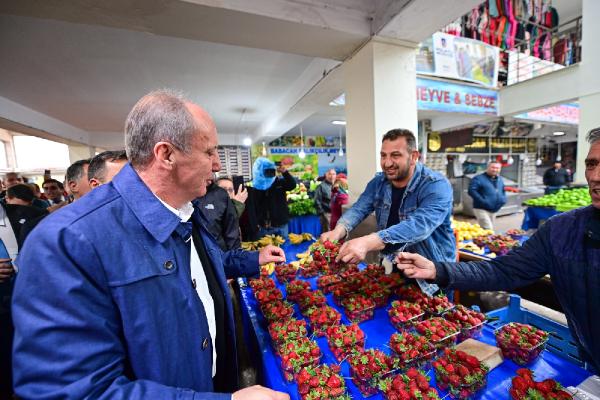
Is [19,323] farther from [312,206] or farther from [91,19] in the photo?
[312,206]

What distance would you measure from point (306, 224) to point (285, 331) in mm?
5802

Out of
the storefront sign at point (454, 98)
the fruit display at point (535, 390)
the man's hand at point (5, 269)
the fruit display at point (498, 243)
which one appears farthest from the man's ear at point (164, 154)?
the storefront sign at point (454, 98)

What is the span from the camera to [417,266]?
5.80 feet

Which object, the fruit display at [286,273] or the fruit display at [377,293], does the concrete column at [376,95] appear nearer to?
the fruit display at [286,273]

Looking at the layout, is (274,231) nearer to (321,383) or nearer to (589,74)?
(321,383)

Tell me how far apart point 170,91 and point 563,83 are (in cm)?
971

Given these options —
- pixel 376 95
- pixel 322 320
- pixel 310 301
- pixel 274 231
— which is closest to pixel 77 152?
pixel 274 231

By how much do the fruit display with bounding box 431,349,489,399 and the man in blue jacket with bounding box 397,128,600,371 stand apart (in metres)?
0.47

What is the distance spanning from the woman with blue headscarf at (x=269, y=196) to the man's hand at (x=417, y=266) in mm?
3941

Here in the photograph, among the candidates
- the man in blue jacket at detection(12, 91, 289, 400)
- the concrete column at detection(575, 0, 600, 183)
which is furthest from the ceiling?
the concrete column at detection(575, 0, 600, 183)

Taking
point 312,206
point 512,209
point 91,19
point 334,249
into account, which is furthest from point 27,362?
point 512,209

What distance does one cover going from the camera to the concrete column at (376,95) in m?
3.42

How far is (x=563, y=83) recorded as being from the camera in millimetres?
6844

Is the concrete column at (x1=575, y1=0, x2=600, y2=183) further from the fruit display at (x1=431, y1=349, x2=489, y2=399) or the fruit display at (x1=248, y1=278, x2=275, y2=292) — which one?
the fruit display at (x1=248, y1=278, x2=275, y2=292)
